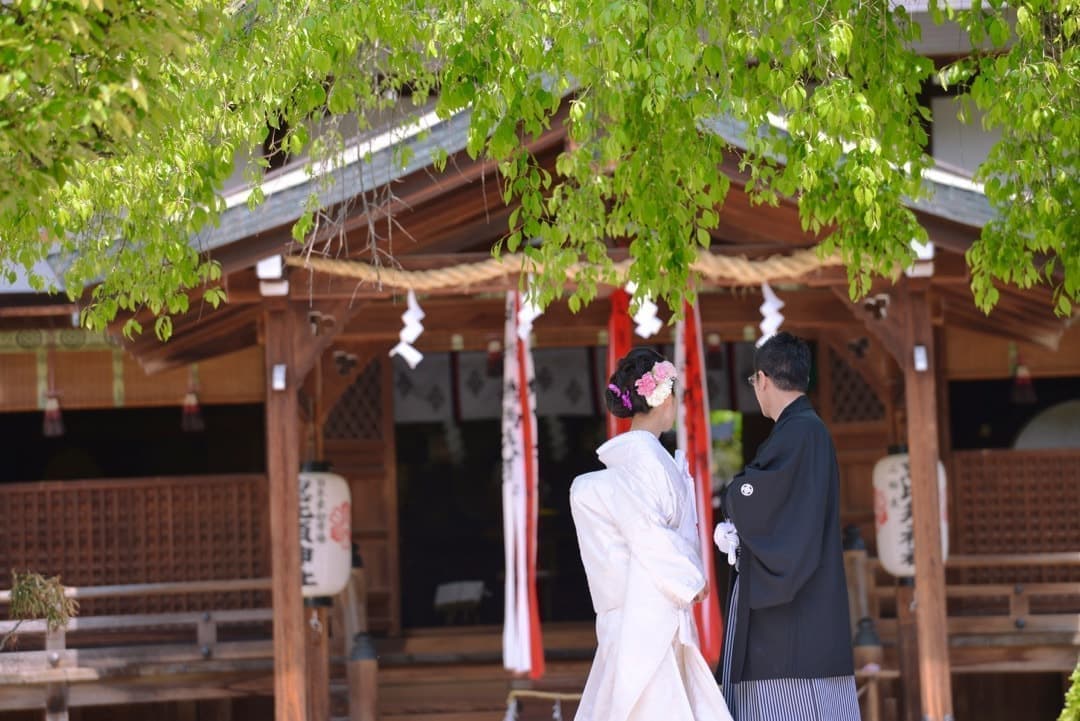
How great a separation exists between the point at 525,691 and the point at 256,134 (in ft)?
15.5

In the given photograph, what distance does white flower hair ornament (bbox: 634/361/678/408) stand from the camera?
5875 millimetres

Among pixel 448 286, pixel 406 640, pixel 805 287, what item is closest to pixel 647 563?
pixel 448 286

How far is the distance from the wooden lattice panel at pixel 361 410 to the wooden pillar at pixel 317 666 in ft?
8.39

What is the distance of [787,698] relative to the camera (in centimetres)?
558

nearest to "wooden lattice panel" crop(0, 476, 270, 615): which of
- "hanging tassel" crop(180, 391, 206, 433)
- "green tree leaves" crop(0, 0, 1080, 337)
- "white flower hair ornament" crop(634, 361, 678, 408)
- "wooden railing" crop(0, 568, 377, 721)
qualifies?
"hanging tassel" crop(180, 391, 206, 433)

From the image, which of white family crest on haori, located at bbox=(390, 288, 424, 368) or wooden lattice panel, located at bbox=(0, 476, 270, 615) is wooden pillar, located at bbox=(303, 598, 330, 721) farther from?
white family crest on haori, located at bbox=(390, 288, 424, 368)

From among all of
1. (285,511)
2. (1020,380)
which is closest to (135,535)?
(285,511)

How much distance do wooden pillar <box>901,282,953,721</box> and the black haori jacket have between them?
3.96 metres

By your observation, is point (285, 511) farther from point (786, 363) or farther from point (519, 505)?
point (786, 363)

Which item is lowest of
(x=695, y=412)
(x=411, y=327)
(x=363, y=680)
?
(x=363, y=680)

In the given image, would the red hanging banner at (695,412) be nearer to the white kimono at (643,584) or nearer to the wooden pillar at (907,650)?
the wooden pillar at (907,650)

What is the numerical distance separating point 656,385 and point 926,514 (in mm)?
4152

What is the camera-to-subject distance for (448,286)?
969cm

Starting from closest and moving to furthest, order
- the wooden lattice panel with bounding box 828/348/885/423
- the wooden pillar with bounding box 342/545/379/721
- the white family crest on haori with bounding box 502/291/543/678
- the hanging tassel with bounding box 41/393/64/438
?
the white family crest on haori with bounding box 502/291/543/678, the wooden pillar with bounding box 342/545/379/721, the hanging tassel with bounding box 41/393/64/438, the wooden lattice panel with bounding box 828/348/885/423
